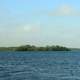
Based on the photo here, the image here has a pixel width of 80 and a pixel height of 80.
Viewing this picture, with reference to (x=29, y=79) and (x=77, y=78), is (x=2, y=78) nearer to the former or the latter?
(x=29, y=79)

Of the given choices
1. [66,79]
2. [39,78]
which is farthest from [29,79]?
[66,79]

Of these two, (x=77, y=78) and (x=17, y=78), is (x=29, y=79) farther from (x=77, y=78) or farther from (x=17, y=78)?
(x=77, y=78)

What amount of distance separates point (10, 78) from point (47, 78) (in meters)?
4.05

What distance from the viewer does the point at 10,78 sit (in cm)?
3869

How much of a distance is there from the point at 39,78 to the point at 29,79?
140 centimetres

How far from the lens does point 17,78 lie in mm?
38562

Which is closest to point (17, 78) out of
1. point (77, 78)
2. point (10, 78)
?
point (10, 78)

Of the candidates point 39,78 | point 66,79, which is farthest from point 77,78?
point 39,78

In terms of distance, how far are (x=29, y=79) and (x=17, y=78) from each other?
1.47m

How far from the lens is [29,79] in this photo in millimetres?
37875

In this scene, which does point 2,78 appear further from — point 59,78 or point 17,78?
point 59,78

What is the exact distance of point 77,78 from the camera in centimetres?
3969

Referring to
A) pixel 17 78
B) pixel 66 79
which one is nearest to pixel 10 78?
pixel 17 78

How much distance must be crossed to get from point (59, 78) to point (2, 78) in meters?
6.19
